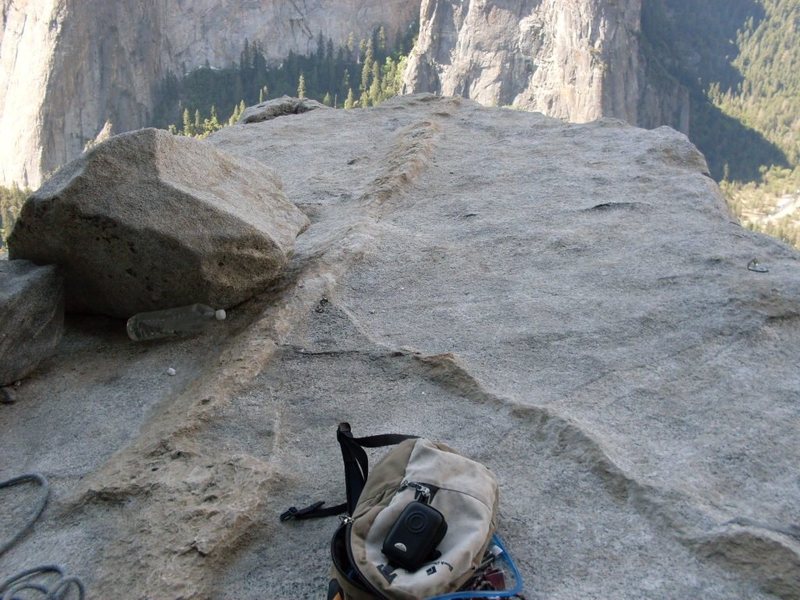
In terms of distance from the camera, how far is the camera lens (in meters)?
2.35

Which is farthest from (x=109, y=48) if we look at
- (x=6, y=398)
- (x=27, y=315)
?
(x=6, y=398)

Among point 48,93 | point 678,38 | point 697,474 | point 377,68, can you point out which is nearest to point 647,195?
point 697,474

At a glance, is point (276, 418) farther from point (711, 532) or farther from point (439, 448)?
point (711, 532)

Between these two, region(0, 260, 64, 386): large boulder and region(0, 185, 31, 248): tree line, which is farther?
region(0, 185, 31, 248): tree line

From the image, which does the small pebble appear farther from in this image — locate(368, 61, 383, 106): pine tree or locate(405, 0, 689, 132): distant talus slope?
locate(405, 0, 689, 132): distant talus slope

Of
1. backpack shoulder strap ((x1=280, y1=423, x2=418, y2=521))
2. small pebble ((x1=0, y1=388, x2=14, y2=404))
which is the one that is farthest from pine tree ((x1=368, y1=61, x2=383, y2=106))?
backpack shoulder strap ((x1=280, y1=423, x2=418, y2=521))

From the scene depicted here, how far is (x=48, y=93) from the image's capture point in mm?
69312

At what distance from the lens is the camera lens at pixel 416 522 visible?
2.35 meters

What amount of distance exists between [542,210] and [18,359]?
11.8 feet

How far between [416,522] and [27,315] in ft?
9.15

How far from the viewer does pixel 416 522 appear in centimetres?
237

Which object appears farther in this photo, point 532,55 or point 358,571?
point 532,55

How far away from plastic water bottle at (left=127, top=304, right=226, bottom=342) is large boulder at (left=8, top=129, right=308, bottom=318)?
0.17ft

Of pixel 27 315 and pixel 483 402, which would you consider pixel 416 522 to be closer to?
pixel 483 402
